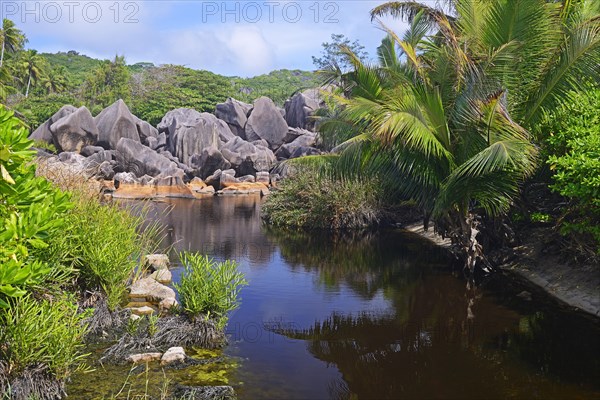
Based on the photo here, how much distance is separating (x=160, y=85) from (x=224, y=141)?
59.1 feet

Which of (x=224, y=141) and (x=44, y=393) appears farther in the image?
(x=224, y=141)

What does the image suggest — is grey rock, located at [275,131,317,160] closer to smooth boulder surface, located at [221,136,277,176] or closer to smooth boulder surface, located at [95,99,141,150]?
smooth boulder surface, located at [221,136,277,176]

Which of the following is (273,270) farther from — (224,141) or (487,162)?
(224,141)

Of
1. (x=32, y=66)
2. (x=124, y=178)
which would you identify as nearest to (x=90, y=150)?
(x=124, y=178)

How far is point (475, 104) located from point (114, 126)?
33128 millimetres

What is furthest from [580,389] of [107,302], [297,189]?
[297,189]

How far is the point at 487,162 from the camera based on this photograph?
9289mm

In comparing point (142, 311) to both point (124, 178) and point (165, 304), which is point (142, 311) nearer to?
point (165, 304)

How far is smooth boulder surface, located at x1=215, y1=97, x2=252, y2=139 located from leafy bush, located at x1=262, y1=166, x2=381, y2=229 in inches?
972

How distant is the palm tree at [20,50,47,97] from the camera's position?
5591 cm

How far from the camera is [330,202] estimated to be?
1886cm

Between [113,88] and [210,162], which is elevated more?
[113,88]

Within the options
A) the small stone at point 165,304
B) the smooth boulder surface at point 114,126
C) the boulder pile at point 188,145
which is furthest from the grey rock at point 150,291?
the smooth boulder surface at point 114,126

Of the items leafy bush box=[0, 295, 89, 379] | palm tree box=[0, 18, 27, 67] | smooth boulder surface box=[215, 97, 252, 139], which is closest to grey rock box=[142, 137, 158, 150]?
smooth boulder surface box=[215, 97, 252, 139]
